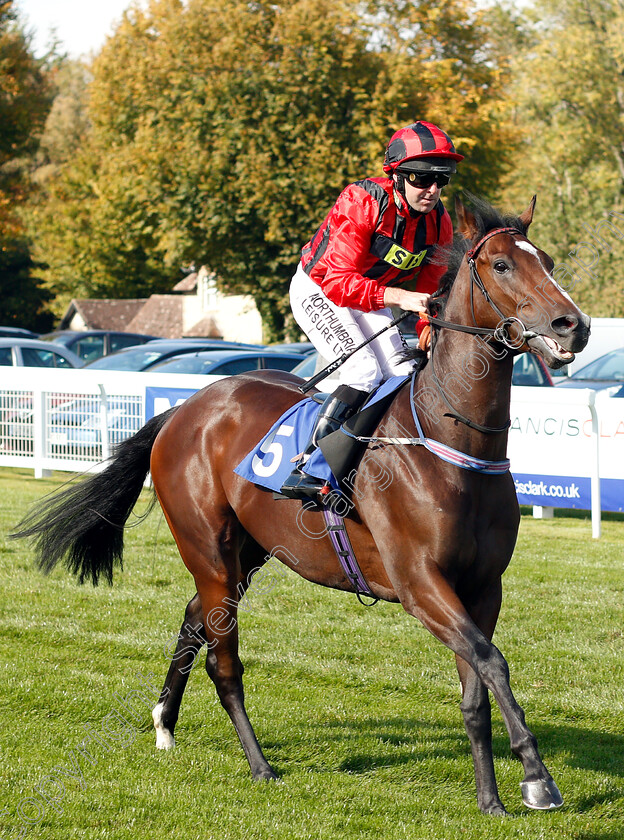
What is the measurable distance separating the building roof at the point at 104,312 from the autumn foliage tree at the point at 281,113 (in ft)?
51.6

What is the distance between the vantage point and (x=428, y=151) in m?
3.92

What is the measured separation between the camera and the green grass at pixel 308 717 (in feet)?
12.3

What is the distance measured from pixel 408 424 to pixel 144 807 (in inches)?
68.9

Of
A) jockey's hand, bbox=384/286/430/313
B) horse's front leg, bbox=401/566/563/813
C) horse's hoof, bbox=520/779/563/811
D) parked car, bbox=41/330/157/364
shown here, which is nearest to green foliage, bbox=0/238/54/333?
parked car, bbox=41/330/157/364

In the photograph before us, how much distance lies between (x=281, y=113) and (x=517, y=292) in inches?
988

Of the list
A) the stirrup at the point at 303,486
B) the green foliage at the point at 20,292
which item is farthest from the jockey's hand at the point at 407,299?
the green foliage at the point at 20,292

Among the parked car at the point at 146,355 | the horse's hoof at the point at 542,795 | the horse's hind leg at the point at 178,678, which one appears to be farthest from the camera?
the parked car at the point at 146,355

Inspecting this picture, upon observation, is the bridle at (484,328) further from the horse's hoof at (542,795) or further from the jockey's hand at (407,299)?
the horse's hoof at (542,795)

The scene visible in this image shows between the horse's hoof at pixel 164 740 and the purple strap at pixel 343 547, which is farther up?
the purple strap at pixel 343 547

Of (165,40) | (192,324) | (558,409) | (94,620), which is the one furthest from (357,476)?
(192,324)

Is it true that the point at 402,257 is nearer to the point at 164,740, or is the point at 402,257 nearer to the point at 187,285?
the point at 164,740

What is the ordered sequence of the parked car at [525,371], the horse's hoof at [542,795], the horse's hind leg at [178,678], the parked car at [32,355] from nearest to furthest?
the horse's hoof at [542,795] → the horse's hind leg at [178,678] → the parked car at [525,371] → the parked car at [32,355]

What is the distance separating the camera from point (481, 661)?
11.0 ft

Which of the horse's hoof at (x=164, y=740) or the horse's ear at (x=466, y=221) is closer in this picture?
the horse's ear at (x=466, y=221)
